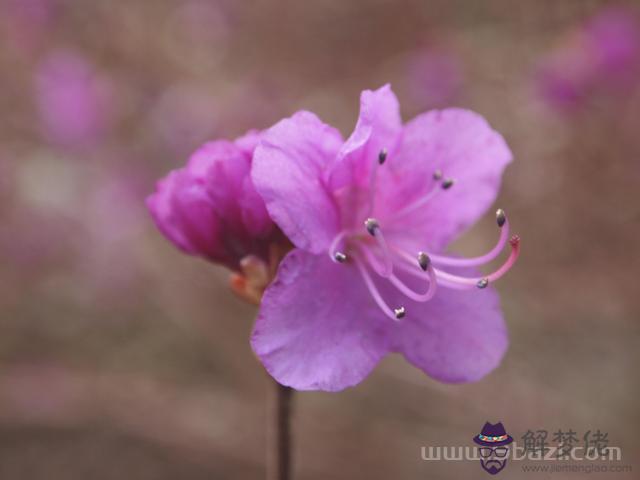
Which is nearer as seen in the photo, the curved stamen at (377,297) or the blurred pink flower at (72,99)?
the curved stamen at (377,297)

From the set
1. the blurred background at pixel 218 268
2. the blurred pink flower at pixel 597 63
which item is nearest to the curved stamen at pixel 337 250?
the blurred background at pixel 218 268

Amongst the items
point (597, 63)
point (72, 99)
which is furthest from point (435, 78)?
point (72, 99)

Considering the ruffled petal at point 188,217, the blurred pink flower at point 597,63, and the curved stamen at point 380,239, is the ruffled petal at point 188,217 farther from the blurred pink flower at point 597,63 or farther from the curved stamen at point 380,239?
the blurred pink flower at point 597,63

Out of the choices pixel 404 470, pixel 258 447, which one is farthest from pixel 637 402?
pixel 258 447

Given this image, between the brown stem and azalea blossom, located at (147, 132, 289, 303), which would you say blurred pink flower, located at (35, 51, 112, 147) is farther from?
the brown stem

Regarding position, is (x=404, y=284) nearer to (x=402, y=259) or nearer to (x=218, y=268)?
(x=402, y=259)

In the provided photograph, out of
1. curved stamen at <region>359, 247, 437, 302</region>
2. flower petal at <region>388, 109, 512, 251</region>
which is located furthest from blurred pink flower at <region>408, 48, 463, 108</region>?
curved stamen at <region>359, 247, 437, 302</region>

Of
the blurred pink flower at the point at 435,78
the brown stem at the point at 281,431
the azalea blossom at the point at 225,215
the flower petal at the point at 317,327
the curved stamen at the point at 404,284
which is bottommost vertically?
the brown stem at the point at 281,431

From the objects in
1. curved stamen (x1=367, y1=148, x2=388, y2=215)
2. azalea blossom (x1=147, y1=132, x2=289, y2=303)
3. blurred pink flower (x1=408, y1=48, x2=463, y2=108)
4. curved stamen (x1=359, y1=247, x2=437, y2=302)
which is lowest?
curved stamen (x1=359, y1=247, x2=437, y2=302)

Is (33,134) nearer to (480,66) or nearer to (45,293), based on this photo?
(45,293)
